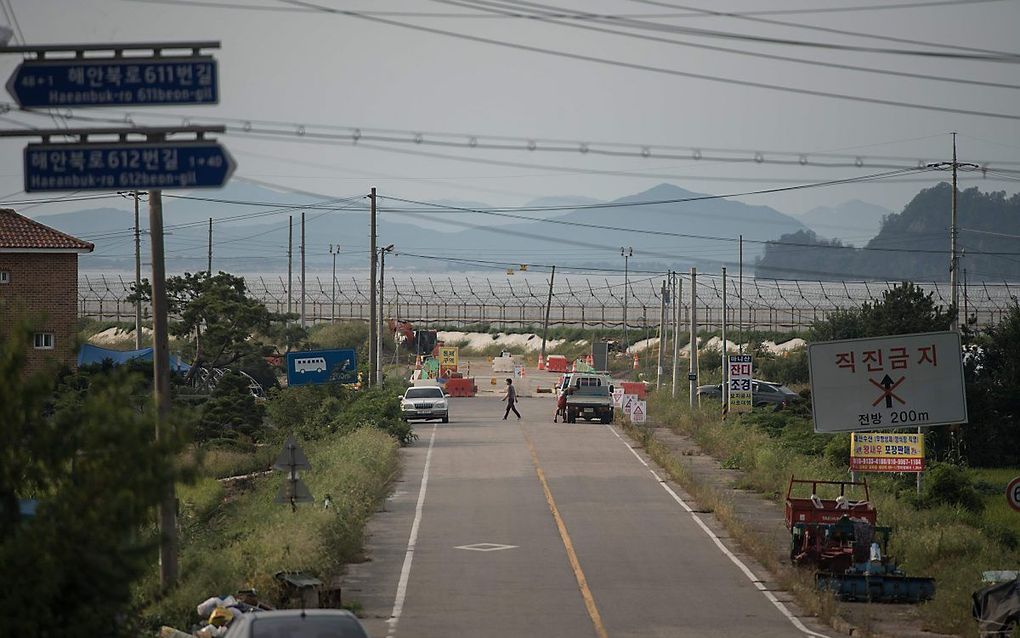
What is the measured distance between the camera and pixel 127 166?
13.4 m

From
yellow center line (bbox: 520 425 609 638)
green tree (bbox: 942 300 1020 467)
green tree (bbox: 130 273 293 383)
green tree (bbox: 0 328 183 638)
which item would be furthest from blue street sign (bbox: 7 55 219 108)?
green tree (bbox: 130 273 293 383)

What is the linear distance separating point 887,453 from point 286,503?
12888 mm

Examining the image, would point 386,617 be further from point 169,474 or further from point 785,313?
point 785,313

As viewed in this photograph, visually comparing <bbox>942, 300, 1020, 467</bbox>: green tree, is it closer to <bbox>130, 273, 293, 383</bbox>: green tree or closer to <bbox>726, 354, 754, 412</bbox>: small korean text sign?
<bbox>726, 354, 754, 412</bbox>: small korean text sign

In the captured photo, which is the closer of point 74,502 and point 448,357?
point 74,502

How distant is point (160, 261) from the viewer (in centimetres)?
1673

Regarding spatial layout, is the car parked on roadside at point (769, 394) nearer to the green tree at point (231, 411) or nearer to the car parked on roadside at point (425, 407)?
the car parked on roadside at point (425, 407)

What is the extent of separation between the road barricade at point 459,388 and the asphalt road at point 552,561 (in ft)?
91.2

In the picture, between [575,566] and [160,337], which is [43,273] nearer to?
[575,566]

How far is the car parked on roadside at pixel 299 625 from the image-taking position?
36.8 feet

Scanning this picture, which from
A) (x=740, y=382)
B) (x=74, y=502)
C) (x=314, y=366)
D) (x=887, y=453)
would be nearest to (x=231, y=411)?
(x=314, y=366)

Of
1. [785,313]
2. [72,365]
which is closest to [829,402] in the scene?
[72,365]

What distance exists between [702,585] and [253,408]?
92.6ft

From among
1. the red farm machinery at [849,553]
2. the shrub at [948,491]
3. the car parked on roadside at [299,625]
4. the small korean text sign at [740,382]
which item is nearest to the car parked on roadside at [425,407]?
the small korean text sign at [740,382]
